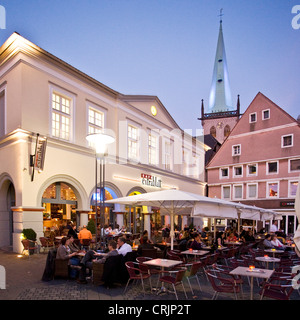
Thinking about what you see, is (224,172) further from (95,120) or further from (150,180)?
(95,120)

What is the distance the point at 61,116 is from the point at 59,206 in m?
6.01

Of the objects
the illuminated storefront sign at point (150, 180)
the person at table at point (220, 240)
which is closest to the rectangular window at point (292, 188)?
the illuminated storefront sign at point (150, 180)

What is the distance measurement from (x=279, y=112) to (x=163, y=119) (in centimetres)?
1282

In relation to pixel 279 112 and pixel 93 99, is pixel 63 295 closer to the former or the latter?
pixel 93 99

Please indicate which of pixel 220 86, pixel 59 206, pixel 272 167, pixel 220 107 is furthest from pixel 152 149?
pixel 220 86

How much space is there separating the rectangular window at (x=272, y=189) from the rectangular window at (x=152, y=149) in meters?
13.0

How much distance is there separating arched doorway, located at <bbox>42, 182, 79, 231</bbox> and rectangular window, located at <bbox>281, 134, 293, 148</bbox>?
21390 mm

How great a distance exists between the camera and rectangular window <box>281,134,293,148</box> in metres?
27.8

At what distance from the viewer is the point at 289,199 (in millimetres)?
27062

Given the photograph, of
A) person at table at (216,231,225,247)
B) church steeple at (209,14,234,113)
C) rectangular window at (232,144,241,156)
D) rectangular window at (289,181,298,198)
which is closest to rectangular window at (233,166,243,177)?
rectangular window at (232,144,241,156)

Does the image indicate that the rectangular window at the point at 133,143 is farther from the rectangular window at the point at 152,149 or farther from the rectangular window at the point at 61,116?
the rectangular window at the point at 61,116

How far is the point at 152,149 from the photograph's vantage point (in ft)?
77.4

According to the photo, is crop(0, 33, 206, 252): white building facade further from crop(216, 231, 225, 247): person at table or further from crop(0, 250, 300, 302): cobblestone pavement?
crop(216, 231, 225, 247): person at table
